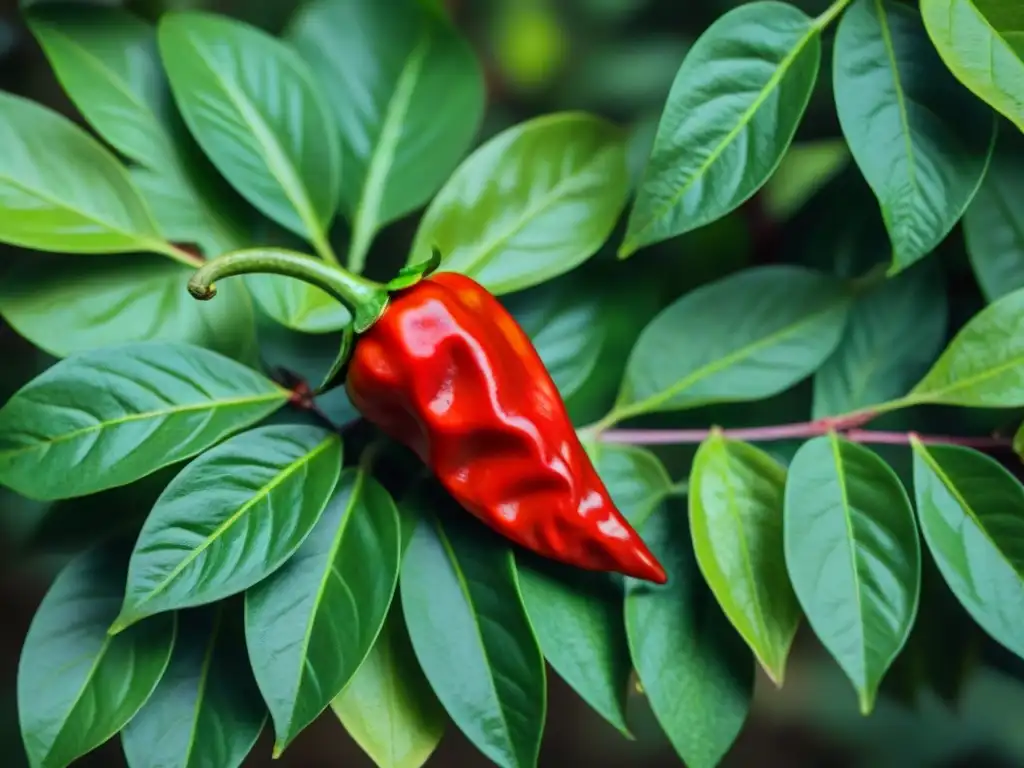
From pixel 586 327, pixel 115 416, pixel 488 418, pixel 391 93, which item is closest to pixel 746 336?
pixel 586 327

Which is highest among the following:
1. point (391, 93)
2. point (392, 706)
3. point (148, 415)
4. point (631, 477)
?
point (391, 93)

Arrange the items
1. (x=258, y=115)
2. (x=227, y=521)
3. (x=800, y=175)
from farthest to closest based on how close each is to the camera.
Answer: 1. (x=800, y=175)
2. (x=258, y=115)
3. (x=227, y=521)

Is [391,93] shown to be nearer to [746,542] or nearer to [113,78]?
[113,78]

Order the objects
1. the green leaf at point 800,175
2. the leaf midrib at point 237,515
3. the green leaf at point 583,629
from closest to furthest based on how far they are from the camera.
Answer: the leaf midrib at point 237,515, the green leaf at point 583,629, the green leaf at point 800,175

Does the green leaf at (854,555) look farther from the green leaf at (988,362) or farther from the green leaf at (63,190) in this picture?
the green leaf at (63,190)

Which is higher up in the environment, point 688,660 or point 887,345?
point 887,345

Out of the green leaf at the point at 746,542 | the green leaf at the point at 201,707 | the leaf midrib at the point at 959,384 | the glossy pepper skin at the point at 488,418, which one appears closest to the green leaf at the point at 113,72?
the glossy pepper skin at the point at 488,418

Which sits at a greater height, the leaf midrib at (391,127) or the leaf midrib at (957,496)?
the leaf midrib at (391,127)

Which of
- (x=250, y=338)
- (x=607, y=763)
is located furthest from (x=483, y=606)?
(x=607, y=763)
